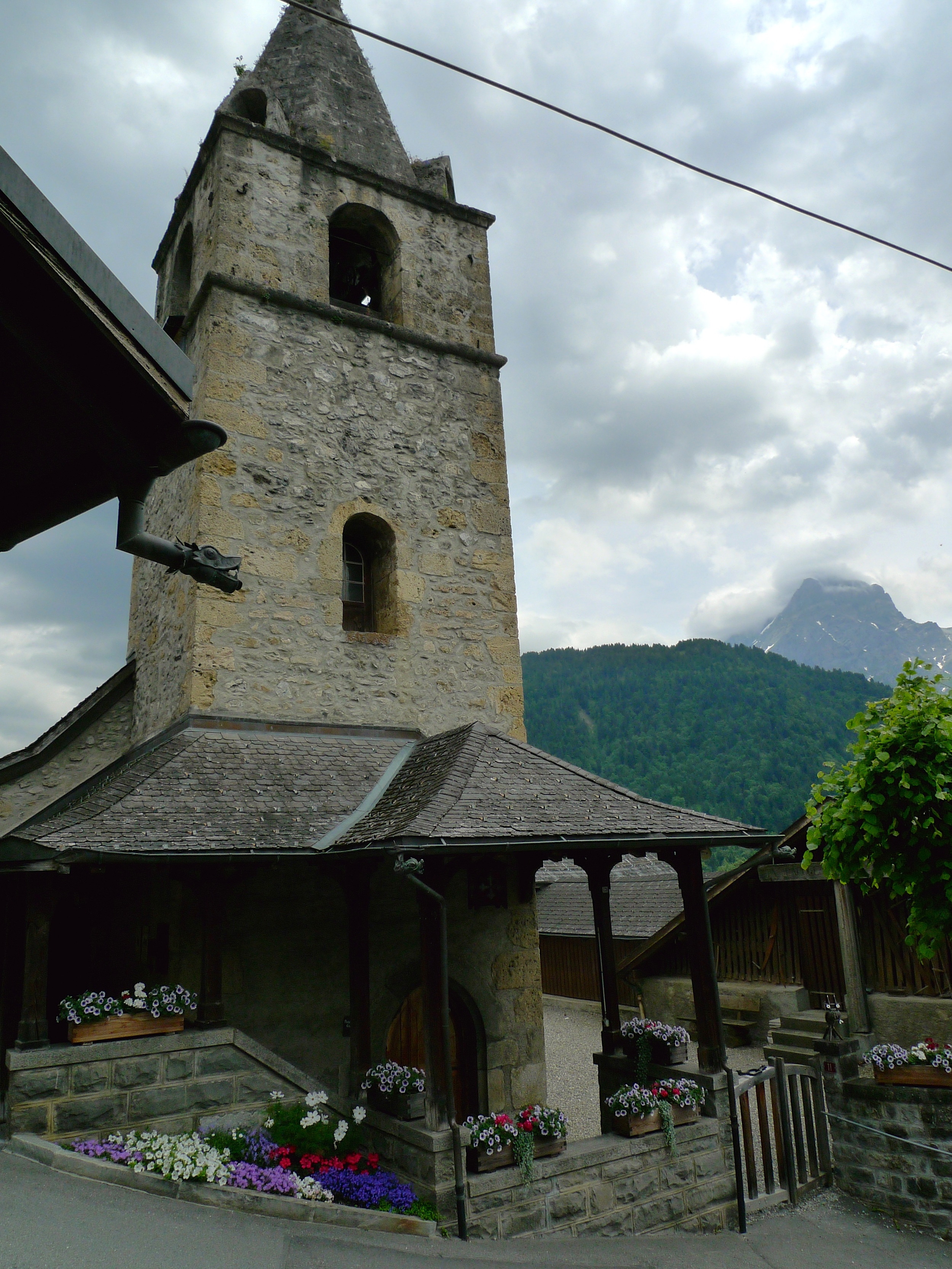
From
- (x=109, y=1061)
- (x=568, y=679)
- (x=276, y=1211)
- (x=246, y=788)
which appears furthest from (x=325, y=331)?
(x=568, y=679)

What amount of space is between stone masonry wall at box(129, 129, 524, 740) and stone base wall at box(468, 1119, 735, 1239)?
4.53 meters

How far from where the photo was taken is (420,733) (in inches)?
362

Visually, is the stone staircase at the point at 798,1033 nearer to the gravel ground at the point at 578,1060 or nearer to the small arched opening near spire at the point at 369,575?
the gravel ground at the point at 578,1060

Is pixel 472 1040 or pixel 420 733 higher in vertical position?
pixel 420 733

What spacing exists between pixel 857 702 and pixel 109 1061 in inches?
2972

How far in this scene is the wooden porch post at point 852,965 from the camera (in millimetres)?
12219

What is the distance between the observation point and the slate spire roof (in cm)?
1124

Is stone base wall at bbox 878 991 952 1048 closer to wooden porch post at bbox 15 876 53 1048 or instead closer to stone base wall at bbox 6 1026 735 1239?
stone base wall at bbox 6 1026 735 1239

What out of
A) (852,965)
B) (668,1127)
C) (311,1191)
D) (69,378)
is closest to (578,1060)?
(852,965)

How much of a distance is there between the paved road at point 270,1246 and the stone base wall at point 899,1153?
42cm

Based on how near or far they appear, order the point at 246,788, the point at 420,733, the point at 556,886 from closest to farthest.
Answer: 1. the point at 246,788
2. the point at 420,733
3. the point at 556,886

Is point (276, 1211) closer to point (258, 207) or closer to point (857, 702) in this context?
point (258, 207)

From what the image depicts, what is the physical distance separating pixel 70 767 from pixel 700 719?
Answer: 210 ft

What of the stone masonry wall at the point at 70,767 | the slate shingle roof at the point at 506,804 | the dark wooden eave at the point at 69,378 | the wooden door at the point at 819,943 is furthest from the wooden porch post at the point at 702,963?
the wooden door at the point at 819,943
